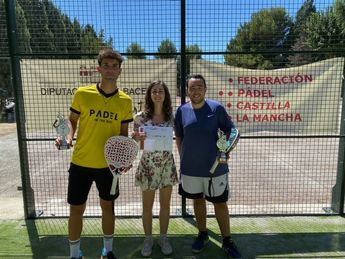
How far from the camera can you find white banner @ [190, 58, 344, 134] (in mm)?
5051

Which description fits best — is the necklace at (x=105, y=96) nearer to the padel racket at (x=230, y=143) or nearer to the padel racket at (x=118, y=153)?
the padel racket at (x=118, y=153)

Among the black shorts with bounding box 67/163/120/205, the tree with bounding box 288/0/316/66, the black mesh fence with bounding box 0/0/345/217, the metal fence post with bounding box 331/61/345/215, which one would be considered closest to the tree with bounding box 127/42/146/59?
the black mesh fence with bounding box 0/0/345/217

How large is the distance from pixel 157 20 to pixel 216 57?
2.74 feet

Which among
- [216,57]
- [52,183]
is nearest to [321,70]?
[216,57]

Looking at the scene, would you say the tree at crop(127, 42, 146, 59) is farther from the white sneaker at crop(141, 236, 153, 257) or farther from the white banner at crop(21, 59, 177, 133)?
the white sneaker at crop(141, 236, 153, 257)

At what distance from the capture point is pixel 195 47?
16.5 feet

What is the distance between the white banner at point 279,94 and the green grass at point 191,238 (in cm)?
117

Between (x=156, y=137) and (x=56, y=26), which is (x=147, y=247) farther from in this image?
(x=56, y=26)

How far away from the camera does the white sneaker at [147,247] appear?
4.21 meters

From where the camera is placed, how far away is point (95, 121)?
3650 millimetres


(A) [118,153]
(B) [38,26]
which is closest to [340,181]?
(A) [118,153]

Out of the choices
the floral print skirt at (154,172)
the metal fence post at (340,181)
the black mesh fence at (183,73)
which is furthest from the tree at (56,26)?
the metal fence post at (340,181)

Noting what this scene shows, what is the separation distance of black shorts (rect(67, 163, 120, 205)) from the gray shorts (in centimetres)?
78

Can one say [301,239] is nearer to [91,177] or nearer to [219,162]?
[219,162]
